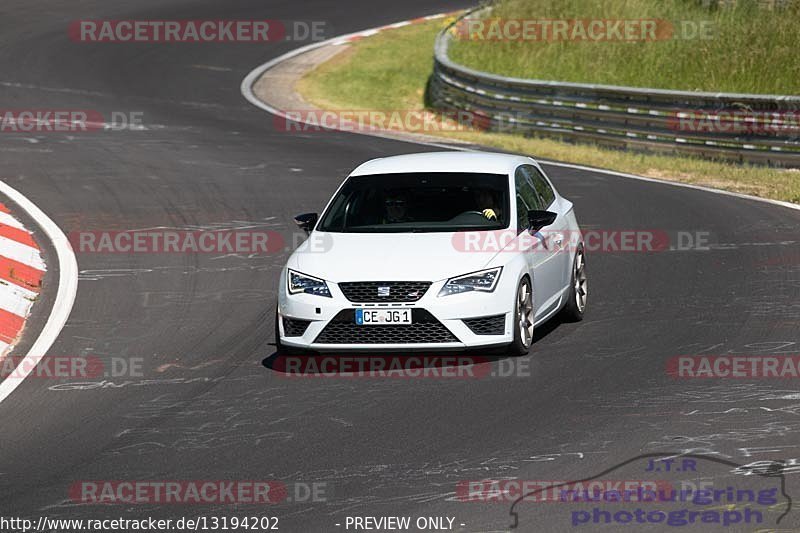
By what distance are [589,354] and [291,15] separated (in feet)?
105

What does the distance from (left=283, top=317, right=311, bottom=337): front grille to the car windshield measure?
1139 millimetres

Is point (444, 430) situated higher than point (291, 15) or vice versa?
point (444, 430)

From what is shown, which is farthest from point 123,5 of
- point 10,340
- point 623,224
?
point 10,340

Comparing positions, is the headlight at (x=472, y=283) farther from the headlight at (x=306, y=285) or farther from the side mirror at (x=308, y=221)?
the side mirror at (x=308, y=221)

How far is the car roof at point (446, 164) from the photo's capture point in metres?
12.6

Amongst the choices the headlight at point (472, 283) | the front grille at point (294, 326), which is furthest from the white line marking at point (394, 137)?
the front grille at point (294, 326)

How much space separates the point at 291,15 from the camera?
1663 inches

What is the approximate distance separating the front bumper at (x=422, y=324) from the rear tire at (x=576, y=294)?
1.69 metres

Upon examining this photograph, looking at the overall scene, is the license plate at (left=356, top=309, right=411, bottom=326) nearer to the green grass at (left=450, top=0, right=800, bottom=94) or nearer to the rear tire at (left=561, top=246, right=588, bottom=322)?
the rear tire at (left=561, top=246, right=588, bottom=322)

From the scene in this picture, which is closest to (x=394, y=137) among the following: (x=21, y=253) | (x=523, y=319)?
(x=21, y=253)

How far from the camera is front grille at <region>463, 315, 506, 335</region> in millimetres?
11062

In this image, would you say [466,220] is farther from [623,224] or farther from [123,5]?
[123,5]

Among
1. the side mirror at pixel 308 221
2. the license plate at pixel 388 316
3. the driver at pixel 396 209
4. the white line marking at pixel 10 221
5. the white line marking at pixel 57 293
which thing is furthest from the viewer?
A: the white line marking at pixel 10 221


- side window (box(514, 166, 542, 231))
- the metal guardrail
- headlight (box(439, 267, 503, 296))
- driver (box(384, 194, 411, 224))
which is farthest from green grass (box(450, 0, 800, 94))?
headlight (box(439, 267, 503, 296))
